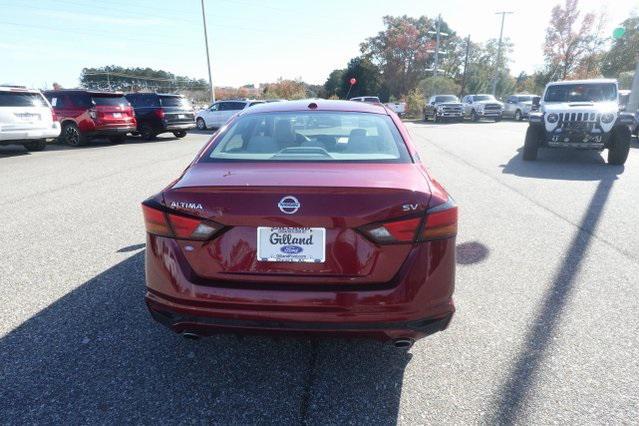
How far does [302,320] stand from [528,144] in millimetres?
10089

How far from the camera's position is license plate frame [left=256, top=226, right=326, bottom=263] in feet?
6.60

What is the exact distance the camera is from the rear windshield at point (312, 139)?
8.79ft

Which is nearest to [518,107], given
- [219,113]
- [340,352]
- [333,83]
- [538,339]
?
[219,113]

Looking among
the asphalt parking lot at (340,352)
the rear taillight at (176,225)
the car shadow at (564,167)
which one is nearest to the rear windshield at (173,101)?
the asphalt parking lot at (340,352)

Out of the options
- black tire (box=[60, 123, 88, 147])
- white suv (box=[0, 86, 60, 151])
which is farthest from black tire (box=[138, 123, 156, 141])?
white suv (box=[0, 86, 60, 151])

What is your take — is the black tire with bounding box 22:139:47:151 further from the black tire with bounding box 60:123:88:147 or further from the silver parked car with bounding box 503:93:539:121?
the silver parked car with bounding box 503:93:539:121

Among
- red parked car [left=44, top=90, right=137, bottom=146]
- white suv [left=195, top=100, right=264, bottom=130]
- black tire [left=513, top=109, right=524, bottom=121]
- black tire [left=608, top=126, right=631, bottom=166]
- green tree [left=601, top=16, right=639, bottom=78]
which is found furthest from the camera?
green tree [left=601, top=16, right=639, bottom=78]

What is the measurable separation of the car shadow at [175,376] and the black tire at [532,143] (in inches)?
366

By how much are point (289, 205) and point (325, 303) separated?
0.50 metres

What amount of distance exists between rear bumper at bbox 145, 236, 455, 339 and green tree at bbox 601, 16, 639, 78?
56.4 metres

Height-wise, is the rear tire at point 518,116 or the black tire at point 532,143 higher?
the black tire at point 532,143

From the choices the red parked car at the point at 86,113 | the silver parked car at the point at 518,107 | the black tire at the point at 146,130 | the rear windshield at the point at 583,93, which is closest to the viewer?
the rear windshield at the point at 583,93

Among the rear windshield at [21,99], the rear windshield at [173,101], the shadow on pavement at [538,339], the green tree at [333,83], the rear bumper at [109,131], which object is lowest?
the shadow on pavement at [538,339]

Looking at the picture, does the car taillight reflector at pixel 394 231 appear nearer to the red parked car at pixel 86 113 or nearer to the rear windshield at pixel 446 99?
the red parked car at pixel 86 113
